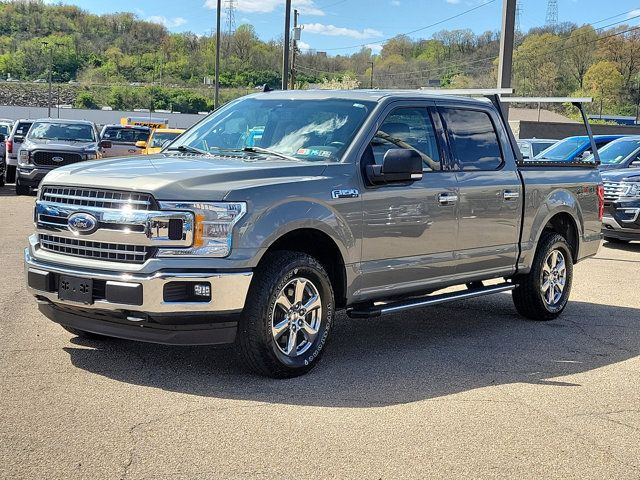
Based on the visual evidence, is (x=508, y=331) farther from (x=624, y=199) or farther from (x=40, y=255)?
(x=624, y=199)

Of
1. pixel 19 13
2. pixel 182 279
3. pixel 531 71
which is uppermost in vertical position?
pixel 19 13

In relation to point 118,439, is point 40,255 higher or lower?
higher

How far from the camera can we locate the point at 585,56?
86.7 meters

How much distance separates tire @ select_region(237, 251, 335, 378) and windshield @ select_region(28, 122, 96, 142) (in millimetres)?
16371

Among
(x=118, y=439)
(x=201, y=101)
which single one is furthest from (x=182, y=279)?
(x=201, y=101)

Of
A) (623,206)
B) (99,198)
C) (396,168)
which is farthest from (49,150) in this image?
(396,168)

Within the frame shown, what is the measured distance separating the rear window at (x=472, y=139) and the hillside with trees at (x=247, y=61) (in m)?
6.00

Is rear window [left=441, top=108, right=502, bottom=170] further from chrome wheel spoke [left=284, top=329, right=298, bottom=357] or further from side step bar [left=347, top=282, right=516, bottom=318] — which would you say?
chrome wheel spoke [left=284, top=329, right=298, bottom=357]

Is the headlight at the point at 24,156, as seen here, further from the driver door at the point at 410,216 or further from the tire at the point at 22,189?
the driver door at the point at 410,216

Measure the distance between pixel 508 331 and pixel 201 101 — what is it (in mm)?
126398

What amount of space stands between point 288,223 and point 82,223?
1347 mm

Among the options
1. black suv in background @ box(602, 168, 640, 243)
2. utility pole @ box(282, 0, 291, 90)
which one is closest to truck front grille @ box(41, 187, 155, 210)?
black suv in background @ box(602, 168, 640, 243)

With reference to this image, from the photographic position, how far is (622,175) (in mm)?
14672

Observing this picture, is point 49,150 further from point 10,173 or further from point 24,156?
point 10,173
